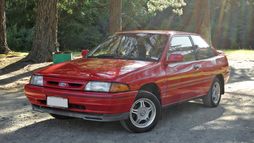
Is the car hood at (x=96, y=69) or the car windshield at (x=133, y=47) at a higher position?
the car windshield at (x=133, y=47)

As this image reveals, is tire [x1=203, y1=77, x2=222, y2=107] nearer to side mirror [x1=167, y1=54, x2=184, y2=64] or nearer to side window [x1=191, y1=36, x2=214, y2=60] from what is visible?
side window [x1=191, y1=36, x2=214, y2=60]

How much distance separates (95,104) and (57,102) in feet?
2.07

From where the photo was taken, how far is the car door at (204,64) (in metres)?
7.86

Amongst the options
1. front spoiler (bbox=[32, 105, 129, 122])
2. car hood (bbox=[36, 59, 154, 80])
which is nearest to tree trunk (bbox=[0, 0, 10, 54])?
car hood (bbox=[36, 59, 154, 80])

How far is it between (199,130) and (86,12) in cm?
3172

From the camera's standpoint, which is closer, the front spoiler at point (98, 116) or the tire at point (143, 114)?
the front spoiler at point (98, 116)

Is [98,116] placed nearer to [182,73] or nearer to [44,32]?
[182,73]

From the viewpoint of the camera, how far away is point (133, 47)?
718cm

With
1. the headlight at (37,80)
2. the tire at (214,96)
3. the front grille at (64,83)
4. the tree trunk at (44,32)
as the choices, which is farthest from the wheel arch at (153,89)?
the tree trunk at (44,32)

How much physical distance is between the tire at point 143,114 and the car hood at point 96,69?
461 millimetres

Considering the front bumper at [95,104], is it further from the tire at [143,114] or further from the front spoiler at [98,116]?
the tire at [143,114]

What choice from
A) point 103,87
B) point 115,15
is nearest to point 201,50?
point 103,87

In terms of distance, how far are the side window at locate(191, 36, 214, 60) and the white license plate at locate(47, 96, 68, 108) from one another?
2.98m

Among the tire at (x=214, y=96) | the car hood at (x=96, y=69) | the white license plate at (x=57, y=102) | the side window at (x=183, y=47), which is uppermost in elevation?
the side window at (x=183, y=47)
